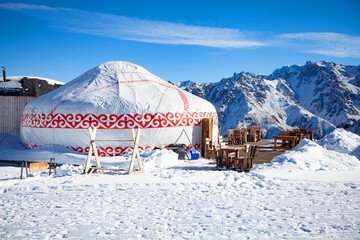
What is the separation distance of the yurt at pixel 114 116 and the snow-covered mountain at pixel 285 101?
357 feet

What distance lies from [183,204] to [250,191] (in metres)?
1.56

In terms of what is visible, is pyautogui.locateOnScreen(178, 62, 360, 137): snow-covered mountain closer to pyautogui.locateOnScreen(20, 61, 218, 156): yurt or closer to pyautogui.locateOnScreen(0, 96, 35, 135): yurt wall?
pyautogui.locateOnScreen(0, 96, 35, 135): yurt wall

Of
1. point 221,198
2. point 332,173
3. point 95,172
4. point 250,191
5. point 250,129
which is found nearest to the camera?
point 221,198

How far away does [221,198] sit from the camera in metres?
6.13

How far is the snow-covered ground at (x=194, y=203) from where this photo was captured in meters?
4.40

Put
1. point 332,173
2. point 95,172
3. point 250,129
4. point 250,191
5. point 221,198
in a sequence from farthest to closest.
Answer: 1. point 250,129
2. point 95,172
3. point 332,173
4. point 250,191
5. point 221,198

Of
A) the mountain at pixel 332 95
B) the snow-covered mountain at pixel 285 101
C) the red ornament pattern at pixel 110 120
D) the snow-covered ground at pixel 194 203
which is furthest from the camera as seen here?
the mountain at pixel 332 95

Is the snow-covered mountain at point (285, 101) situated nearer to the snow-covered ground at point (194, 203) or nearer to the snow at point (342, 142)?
the snow at point (342, 142)

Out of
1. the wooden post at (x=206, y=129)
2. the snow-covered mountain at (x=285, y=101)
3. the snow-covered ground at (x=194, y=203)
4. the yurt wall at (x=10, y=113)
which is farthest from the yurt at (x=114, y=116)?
the snow-covered mountain at (x=285, y=101)

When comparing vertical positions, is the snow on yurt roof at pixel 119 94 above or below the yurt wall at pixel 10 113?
above

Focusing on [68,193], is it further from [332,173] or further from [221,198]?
[332,173]

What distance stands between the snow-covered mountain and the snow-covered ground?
113 m

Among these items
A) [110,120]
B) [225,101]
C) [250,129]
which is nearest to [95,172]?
[110,120]

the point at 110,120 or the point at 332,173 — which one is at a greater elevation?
the point at 110,120
